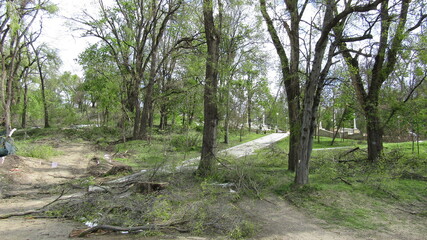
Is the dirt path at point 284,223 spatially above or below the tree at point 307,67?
below

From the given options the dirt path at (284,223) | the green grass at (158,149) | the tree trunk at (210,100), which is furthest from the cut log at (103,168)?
the dirt path at (284,223)

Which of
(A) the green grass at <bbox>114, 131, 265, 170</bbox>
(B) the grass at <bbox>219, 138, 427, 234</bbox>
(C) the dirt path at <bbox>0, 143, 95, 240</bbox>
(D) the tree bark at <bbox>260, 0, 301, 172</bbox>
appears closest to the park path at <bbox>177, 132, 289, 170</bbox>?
(A) the green grass at <bbox>114, 131, 265, 170</bbox>

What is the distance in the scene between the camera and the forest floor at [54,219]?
518 centimetres

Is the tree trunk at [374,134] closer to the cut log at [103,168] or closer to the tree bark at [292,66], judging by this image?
the tree bark at [292,66]

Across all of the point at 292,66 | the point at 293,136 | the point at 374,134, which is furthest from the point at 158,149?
the point at 374,134

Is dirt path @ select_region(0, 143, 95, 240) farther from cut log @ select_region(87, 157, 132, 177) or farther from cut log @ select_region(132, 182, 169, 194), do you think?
cut log @ select_region(132, 182, 169, 194)

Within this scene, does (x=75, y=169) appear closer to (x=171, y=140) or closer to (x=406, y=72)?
(x=171, y=140)

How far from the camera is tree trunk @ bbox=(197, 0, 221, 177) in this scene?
1040 cm

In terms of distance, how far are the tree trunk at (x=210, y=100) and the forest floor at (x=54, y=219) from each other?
8.65 feet

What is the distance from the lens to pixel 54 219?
6023 millimetres

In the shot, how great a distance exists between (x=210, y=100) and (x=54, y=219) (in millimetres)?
6288

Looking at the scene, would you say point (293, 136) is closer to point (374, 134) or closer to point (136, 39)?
point (374, 134)

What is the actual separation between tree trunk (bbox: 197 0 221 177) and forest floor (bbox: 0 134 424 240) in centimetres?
264

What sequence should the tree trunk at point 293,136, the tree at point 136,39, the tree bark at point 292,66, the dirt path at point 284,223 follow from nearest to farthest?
1. the dirt path at point 284,223
2. the tree bark at point 292,66
3. the tree trunk at point 293,136
4. the tree at point 136,39
